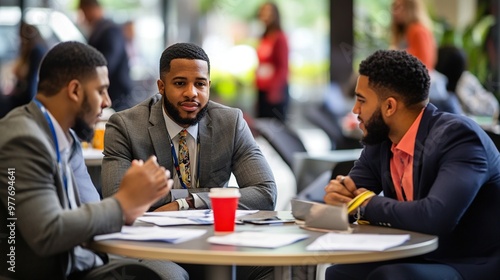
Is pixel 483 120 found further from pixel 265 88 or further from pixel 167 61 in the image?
pixel 167 61

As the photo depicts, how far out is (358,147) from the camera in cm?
689

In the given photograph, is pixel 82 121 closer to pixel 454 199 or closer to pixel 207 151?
pixel 207 151

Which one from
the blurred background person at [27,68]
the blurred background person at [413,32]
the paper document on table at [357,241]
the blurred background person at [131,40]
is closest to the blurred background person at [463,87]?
the blurred background person at [413,32]

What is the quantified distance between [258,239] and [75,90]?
67 centimetres

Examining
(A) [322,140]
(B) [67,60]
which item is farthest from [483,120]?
(A) [322,140]

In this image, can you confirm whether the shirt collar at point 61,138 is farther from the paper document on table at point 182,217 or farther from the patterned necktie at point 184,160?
the patterned necktie at point 184,160

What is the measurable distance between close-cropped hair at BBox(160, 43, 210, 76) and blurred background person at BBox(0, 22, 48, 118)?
153 inches

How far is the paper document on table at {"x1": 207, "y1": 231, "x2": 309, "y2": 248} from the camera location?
2.31 m

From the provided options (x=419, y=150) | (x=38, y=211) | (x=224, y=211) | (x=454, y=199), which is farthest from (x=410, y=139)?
(x=38, y=211)

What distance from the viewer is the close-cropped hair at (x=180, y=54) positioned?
3.29m

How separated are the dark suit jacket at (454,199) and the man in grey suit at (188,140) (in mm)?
675

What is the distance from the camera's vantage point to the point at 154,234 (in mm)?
2438

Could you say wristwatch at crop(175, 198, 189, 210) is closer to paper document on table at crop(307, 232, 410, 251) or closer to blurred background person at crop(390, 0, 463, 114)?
paper document on table at crop(307, 232, 410, 251)

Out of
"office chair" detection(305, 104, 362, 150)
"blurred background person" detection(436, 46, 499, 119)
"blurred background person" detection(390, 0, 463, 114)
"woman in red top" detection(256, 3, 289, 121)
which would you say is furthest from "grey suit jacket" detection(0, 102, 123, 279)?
"woman in red top" detection(256, 3, 289, 121)
